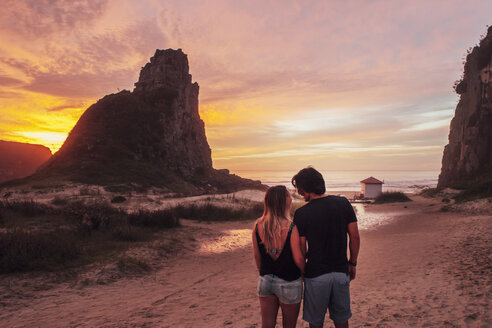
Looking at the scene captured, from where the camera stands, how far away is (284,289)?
3105 millimetres

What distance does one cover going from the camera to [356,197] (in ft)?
151

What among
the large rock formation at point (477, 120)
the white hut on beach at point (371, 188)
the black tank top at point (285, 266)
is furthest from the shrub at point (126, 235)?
the large rock formation at point (477, 120)

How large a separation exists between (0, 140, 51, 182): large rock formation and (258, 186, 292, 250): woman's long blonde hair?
335 feet

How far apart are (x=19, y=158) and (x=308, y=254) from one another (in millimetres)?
121188

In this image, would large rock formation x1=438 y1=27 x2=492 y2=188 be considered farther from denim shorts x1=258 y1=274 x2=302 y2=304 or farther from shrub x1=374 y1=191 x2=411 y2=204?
denim shorts x1=258 y1=274 x2=302 y2=304

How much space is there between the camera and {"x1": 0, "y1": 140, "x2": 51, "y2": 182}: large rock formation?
8931cm

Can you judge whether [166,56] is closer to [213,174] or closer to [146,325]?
[213,174]

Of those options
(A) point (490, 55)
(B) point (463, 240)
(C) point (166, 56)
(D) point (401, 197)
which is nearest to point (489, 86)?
(A) point (490, 55)

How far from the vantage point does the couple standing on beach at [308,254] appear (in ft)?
9.93

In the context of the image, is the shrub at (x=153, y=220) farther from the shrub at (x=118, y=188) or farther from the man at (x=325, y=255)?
the shrub at (x=118, y=188)

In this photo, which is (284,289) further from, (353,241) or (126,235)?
(126,235)

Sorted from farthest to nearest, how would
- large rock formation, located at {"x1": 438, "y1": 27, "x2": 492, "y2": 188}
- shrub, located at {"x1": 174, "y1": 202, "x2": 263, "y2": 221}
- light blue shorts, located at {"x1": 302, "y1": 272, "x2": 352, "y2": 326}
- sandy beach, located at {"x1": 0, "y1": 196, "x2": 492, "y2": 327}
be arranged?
1. large rock formation, located at {"x1": 438, "y1": 27, "x2": 492, "y2": 188}
2. shrub, located at {"x1": 174, "y1": 202, "x2": 263, "y2": 221}
3. sandy beach, located at {"x1": 0, "y1": 196, "x2": 492, "y2": 327}
4. light blue shorts, located at {"x1": 302, "y1": 272, "x2": 352, "y2": 326}

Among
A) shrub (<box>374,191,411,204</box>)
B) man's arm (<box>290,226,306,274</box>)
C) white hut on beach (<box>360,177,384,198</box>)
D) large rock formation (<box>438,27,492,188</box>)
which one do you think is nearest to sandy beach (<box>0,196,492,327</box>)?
man's arm (<box>290,226,306,274</box>)

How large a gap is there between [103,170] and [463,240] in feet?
128
